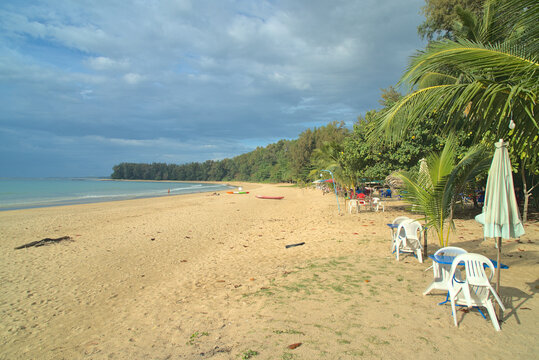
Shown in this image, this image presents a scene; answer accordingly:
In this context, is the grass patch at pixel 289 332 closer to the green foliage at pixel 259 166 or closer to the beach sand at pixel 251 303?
the beach sand at pixel 251 303

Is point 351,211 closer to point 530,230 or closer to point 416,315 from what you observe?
point 530,230

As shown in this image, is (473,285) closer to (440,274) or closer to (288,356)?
(440,274)

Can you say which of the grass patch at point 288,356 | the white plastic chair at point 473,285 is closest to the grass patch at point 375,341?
the grass patch at point 288,356

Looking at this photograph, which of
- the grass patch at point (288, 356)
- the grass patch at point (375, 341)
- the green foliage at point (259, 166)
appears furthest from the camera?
the green foliage at point (259, 166)

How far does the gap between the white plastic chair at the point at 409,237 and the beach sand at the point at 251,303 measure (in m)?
0.31

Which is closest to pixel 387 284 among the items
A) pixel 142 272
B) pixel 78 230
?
pixel 142 272

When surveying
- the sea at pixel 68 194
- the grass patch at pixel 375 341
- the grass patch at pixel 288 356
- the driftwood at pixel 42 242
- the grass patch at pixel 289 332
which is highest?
the grass patch at pixel 375 341

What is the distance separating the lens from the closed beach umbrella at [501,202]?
310 cm

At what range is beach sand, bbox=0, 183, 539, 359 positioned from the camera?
2926 mm

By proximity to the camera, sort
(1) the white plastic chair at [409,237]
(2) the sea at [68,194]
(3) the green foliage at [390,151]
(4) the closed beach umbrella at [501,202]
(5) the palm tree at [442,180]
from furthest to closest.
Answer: (2) the sea at [68,194], (3) the green foliage at [390,151], (1) the white plastic chair at [409,237], (5) the palm tree at [442,180], (4) the closed beach umbrella at [501,202]

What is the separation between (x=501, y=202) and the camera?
3131mm

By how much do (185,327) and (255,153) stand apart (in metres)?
93.1

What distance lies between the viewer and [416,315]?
3393 mm

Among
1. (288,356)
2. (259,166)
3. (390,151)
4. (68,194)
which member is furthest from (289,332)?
(259,166)
